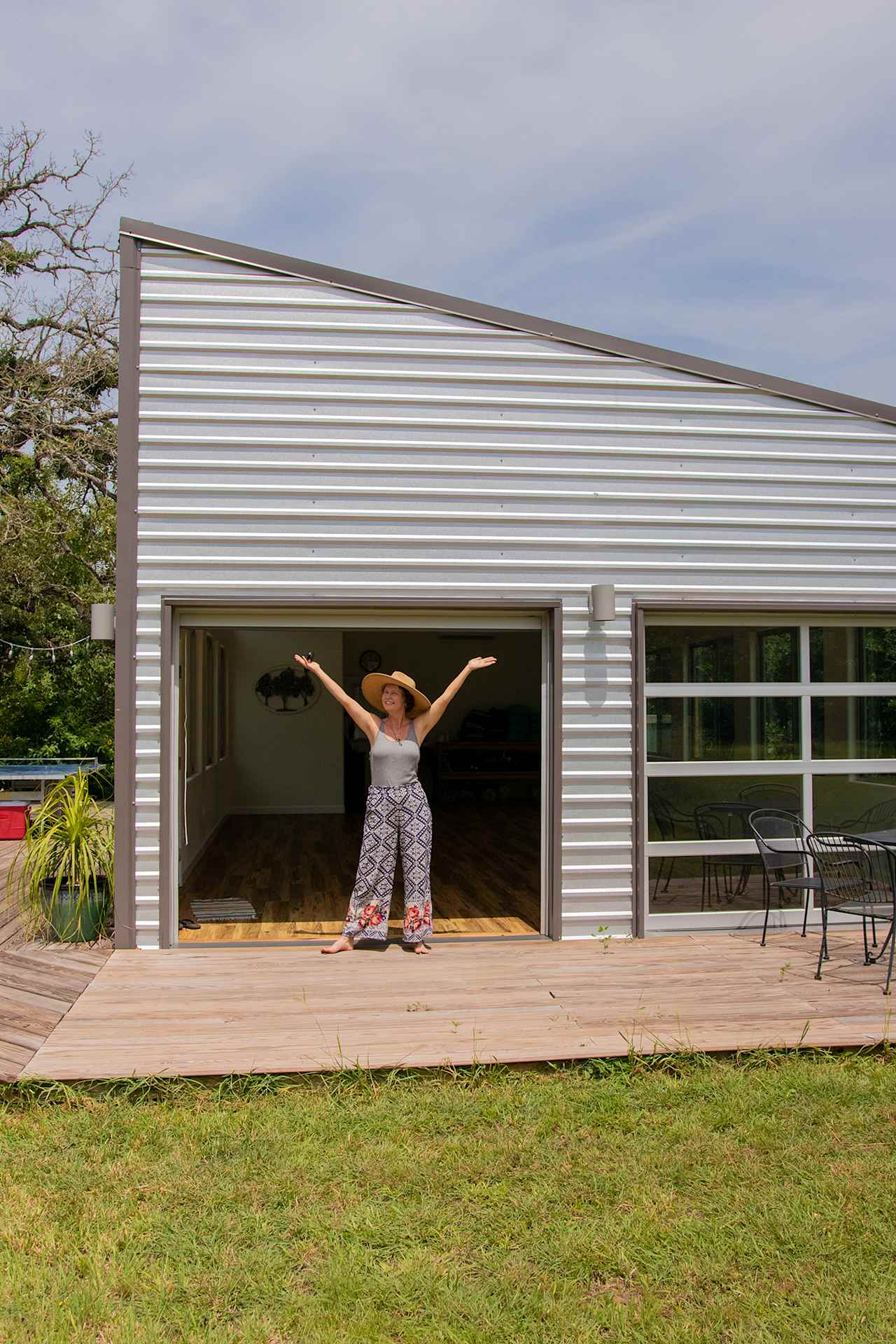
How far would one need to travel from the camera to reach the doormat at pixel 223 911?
22.5ft

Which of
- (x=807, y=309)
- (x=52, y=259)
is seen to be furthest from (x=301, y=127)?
(x=807, y=309)

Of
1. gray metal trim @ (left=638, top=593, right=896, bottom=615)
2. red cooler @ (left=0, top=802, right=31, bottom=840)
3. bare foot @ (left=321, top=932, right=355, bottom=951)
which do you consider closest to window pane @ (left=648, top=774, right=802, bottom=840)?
gray metal trim @ (left=638, top=593, right=896, bottom=615)

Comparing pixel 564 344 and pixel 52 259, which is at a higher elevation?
pixel 52 259

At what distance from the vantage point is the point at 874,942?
6109 mm

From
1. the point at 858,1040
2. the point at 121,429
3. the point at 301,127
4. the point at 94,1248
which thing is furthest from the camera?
the point at 301,127

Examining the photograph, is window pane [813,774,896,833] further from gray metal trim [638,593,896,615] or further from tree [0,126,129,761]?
tree [0,126,129,761]

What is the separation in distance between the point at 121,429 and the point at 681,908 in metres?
4.23

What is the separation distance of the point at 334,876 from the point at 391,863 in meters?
2.72

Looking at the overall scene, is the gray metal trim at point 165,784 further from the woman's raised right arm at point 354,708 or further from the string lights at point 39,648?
the string lights at point 39,648

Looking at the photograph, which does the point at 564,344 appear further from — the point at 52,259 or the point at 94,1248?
the point at 52,259

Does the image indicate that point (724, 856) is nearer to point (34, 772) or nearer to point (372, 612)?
point (372, 612)

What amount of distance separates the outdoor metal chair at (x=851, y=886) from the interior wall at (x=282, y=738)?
7.51 metres

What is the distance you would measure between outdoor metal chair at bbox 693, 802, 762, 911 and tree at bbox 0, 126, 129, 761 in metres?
9.36

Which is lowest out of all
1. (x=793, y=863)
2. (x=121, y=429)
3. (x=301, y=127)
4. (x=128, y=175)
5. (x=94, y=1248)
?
(x=94, y=1248)
